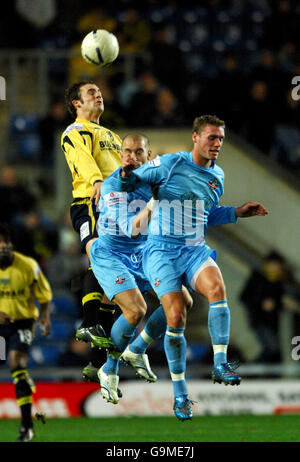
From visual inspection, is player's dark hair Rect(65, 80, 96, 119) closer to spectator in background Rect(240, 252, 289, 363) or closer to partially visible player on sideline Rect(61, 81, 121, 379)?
partially visible player on sideline Rect(61, 81, 121, 379)

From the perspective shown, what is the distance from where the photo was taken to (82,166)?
27.3 feet

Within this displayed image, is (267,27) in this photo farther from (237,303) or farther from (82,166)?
(82,166)

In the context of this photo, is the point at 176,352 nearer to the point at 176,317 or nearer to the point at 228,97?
the point at 176,317

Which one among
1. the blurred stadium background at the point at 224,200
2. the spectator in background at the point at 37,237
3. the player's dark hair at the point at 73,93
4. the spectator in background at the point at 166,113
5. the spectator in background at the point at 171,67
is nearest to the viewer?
the player's dark hair at the point at 73,93

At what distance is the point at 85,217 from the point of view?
860 centimetres

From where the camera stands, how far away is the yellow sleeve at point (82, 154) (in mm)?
8250

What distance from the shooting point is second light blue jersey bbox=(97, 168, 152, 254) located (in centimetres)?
Answer: 812

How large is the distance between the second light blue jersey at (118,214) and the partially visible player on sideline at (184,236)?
0.25 metres

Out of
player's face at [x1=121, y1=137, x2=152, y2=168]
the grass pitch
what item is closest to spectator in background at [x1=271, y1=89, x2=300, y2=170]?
the grass pitch

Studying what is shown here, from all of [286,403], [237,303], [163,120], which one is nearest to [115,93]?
[163,120]

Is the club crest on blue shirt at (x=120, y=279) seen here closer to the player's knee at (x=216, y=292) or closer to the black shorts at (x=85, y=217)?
the black shorts at (x=85, y=217)

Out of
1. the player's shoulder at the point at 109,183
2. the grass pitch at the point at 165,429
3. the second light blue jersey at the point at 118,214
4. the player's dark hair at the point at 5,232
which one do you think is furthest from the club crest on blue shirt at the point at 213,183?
the player's dark hair at the point at 5,232

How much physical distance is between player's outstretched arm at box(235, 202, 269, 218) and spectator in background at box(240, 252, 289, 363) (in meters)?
6.25

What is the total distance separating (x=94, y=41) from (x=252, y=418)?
7414 mm
